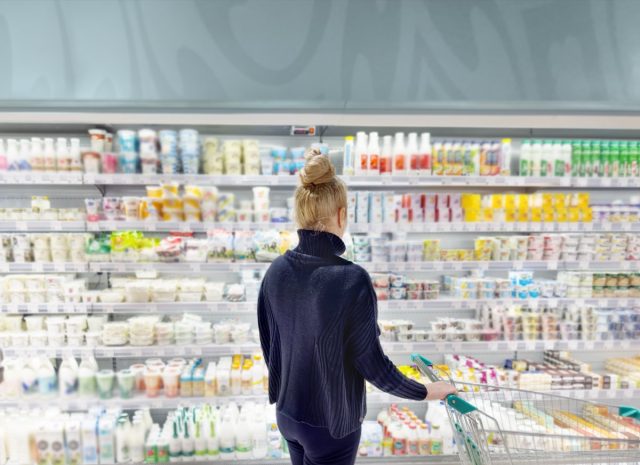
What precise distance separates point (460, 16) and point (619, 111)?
3.66 feet

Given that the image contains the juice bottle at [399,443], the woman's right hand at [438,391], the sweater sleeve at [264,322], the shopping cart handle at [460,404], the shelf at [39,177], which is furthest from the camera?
the juice bottle at [399,443]

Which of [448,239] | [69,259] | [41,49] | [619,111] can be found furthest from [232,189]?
[619,111]

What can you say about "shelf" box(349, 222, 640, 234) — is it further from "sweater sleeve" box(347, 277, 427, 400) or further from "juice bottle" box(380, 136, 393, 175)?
"sweater sleeve" box(347, 277, 427, 400)

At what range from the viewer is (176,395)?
3084mm

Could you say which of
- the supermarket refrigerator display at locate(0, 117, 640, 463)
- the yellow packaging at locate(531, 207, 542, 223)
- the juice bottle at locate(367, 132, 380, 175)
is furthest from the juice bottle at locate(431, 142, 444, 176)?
the yellow packaging at locate(531, 207, 542, 223)

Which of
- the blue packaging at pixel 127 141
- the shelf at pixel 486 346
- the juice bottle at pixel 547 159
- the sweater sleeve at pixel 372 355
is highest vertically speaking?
the blue packaging at pixel 127 141

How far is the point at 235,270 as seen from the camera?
3133 millimetres

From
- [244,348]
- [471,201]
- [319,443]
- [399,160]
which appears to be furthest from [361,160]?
[319,443]

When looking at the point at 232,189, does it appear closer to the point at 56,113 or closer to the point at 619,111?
the point at 56,113

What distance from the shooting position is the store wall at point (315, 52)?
2410 mm

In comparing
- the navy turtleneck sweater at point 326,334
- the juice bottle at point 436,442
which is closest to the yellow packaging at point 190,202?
the navy turtleneck sweater at point 326,334

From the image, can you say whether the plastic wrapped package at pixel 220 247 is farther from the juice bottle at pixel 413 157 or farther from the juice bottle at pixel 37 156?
the juice bottle at pixel 413 157

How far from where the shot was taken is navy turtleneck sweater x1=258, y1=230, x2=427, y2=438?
1536 millimetres

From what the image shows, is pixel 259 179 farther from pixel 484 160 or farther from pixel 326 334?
pixel 326 334
